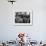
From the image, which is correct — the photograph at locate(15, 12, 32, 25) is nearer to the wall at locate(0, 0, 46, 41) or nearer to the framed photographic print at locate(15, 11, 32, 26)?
the framed photographic print at locate(15, 11, 32, 26)

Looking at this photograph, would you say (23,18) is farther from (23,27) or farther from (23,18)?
(23,27)

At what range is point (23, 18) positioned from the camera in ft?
16.0

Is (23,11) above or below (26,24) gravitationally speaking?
above

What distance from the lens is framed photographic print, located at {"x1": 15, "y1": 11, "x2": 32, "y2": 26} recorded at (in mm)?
4804

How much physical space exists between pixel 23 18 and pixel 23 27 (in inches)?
12.9

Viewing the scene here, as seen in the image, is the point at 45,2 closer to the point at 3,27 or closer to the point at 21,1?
the point at 21,1

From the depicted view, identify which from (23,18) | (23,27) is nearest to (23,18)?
(23,18)

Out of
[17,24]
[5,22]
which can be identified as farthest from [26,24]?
[5,22]

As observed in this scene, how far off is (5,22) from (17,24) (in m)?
0.47

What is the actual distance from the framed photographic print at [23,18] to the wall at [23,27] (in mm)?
142

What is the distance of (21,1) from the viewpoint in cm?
490

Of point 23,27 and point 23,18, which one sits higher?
point 23,18

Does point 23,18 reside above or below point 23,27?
above

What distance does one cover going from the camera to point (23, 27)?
486 cm
